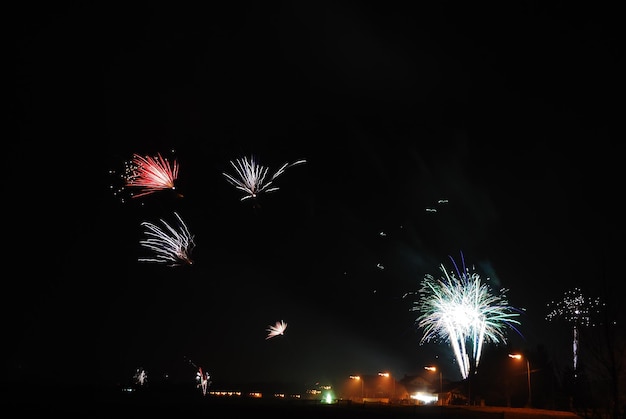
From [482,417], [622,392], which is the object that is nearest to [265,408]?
[482,417]

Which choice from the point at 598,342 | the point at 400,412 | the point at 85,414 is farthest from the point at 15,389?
the point at 598,342

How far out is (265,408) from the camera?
81.1ft

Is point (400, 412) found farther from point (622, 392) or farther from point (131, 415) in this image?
point (622, 392)

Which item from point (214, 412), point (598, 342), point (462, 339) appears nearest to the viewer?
point (598, 342)

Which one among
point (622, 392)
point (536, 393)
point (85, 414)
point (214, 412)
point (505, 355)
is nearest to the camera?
point (85, 414)

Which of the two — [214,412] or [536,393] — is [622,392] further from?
[214,412]

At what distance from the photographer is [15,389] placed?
32.6 metres

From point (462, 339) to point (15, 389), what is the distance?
25.9 metres

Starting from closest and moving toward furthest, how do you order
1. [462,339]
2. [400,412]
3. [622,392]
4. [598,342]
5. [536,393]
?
[598,342]
[400,412]
[462,339]
[622,392]
[536,393]

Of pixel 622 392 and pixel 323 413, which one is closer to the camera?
pixel 323 413

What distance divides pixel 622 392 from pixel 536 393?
17874 millimetres

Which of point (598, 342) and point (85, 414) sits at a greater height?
point (598, 342)

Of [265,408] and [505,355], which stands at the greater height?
[505,355]

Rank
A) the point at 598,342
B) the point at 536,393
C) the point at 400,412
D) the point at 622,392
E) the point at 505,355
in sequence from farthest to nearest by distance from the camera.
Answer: the point at 505,355 → the point at 536,393 → the point at 622,392 → the point at 400,412 → the point at 598,342
